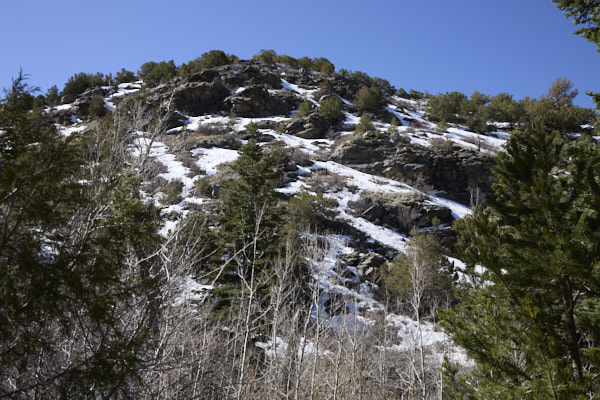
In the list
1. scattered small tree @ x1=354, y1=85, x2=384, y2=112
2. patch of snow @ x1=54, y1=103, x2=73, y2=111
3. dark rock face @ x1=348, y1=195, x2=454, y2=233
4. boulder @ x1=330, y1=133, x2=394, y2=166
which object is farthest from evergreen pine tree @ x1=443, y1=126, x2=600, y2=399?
patch of snow @ x1=54, y1=103, x2=73, y2=111

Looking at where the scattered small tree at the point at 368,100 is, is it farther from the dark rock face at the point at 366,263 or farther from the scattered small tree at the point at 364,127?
Result: the dark rock face at the point at 366,263

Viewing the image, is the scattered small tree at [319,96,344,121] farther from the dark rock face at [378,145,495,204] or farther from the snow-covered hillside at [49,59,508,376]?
the dark rock face at [378,145,495,204]

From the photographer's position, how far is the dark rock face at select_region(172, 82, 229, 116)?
50406mm

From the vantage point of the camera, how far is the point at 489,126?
49719mm

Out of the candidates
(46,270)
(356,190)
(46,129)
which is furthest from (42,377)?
(356,190)

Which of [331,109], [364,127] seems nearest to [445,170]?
[364,127]

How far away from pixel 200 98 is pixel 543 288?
172 feet

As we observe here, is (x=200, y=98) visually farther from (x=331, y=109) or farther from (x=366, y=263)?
(x=366, y=263)

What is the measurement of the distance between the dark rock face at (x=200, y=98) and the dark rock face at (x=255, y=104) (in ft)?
6.38

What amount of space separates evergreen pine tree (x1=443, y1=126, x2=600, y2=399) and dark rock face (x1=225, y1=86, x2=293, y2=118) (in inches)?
1857

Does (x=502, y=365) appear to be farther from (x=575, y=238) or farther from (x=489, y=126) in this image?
(x=489, y=126)

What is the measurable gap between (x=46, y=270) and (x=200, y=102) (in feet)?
171

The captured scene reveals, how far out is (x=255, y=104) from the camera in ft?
166

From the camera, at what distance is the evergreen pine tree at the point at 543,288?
2.79 m
